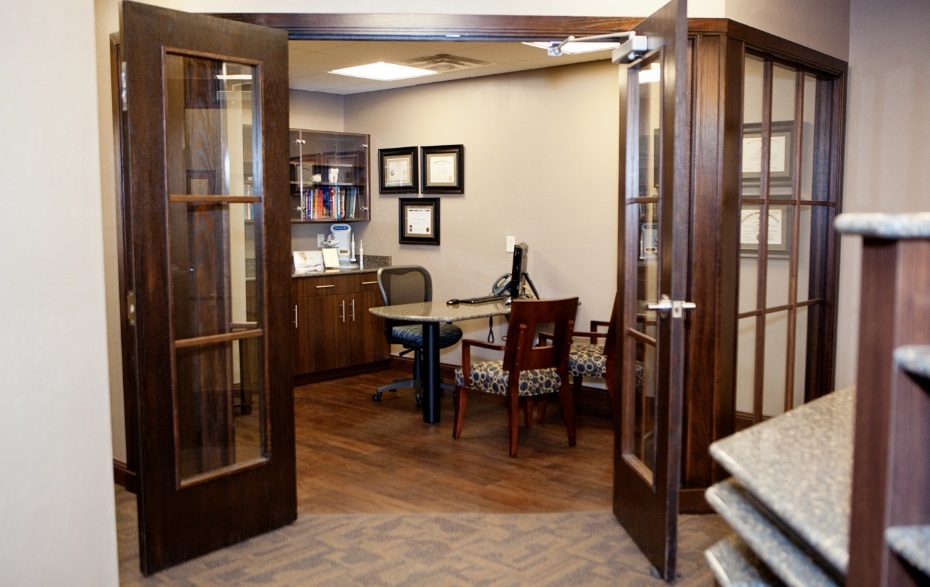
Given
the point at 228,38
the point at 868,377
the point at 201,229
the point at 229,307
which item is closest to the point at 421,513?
the point at 229,307

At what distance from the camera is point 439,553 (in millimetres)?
3240

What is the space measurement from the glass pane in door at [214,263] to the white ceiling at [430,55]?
1.90 m

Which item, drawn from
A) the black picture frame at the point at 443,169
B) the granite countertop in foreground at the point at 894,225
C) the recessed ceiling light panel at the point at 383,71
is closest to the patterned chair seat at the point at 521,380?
the black picture frame at the point at 443,169

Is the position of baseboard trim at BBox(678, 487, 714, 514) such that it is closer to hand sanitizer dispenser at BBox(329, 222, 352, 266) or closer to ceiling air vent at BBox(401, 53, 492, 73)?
ceiling air vent at BBox(401, 53, 492, 73)

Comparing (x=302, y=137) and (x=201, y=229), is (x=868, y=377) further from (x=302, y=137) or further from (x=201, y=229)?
(x=302, y=137)

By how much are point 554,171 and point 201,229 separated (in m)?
3.22

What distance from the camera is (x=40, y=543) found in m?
2.12

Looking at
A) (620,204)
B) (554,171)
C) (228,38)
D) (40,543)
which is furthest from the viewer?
(554,171)

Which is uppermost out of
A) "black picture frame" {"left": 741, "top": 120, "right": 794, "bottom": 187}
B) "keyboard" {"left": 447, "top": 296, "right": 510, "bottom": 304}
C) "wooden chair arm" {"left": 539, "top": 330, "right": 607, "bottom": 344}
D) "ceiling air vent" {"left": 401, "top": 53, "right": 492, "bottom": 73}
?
"ceiling air vent" {"left": 401, "top": 53, "right": 492, "bottom": 73}

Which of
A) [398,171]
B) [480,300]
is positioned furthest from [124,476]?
[398,171]

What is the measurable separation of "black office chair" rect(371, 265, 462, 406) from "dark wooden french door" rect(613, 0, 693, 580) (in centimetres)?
233

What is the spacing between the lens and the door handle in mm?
2820

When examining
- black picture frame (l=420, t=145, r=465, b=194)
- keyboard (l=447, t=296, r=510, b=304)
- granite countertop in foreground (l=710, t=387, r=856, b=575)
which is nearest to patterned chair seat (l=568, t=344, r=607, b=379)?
keyboard (l=447, t=296, r=510, b=304)

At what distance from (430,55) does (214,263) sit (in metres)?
2.76
